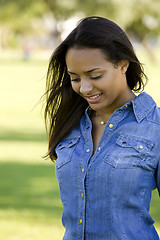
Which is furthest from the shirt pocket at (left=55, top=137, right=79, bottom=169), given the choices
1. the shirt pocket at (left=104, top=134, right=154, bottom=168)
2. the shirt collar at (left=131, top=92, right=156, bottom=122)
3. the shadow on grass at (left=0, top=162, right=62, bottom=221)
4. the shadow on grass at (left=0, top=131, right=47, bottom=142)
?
the shadow on grass at (left=0, top=131, right=47, bottom=142)

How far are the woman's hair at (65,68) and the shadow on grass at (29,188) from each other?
350 cm

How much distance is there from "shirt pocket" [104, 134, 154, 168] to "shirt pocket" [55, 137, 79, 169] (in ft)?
0.86

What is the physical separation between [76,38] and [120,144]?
56 cm

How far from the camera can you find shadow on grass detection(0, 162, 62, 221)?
688cm

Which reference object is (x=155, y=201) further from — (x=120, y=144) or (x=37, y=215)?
(x=120, y=144)

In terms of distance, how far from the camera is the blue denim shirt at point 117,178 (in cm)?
260

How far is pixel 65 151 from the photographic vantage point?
2930 mm

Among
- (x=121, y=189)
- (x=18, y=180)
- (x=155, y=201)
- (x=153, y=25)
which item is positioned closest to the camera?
(x=121, y=189)

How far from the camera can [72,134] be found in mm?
3010

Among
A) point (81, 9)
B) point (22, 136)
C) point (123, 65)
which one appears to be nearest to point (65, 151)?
point (123, 65)

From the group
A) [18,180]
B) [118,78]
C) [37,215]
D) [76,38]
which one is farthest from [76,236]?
[18,180]

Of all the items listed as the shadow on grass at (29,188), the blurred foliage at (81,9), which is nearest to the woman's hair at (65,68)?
the shadow on grass at (29,188)

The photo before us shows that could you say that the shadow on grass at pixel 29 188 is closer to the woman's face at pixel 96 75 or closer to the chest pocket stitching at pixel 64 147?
the chest pocket stitching at pixel 64 147

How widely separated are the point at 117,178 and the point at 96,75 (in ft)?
1.64
